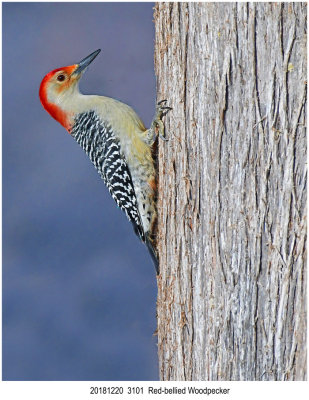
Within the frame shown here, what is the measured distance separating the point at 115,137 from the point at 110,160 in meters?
0.13

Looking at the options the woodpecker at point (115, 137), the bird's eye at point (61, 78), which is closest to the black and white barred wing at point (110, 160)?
the woodpecker at point (115, 137)

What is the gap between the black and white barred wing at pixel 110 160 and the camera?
322 cm

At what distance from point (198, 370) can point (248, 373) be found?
28 cm

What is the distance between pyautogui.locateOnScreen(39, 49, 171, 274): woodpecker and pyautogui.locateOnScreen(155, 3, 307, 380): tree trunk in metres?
0.38

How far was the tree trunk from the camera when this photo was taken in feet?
6.76

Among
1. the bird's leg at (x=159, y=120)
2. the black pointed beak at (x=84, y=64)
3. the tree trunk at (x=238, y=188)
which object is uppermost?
the black pointed beak at (x=84, y=64)

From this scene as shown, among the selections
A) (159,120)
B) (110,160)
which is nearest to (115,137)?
(110,160)

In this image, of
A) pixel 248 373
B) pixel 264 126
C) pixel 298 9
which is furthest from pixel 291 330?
pixel 298 9

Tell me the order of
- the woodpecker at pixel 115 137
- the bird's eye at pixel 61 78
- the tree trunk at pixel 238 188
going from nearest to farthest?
the tree trunk at pixel 238 188
the woodpecker at pixel 115 137
the bird's eye at pixel 61 78

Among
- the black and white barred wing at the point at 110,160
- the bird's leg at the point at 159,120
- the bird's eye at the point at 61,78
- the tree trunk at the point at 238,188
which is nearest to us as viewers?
the tree trunk at the point at 238,188

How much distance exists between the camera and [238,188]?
2186mm

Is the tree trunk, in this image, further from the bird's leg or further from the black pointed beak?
the black pointed beak

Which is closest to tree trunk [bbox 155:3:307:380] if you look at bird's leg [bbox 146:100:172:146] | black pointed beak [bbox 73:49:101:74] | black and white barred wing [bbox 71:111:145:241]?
bird's leg [bbox 146:100:172:146]

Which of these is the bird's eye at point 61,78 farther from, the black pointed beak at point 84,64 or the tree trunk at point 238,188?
the tree trunk at point 238,188
